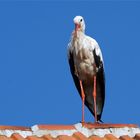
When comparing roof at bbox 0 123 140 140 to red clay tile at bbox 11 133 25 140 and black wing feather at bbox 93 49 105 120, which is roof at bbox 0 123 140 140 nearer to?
red clay tile at bbox 11 133 25 140

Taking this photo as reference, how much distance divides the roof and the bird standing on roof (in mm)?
1811

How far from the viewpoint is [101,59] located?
8203 millimetres

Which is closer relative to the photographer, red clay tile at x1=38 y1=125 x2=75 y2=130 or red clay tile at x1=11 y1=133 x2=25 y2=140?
red clay tile at x1=11 y1=133 x2=25 y2=140

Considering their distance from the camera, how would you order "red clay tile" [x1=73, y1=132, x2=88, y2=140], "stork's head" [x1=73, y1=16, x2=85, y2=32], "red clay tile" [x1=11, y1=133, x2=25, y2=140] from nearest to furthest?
"red clay tile" [x1=11, y1=133, x2=25, y2=140]
"red clay tile" [x1=73, y1=132, x2=88, y2=140]
"stork's head" [x1=73, y1=16, x2=85, y2=32]

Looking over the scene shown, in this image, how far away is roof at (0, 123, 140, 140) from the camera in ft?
18.4

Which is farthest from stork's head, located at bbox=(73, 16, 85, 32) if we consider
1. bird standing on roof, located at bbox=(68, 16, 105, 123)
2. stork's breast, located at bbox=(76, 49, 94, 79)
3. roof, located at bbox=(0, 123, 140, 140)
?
roof, located at bbox=(0, 123, 140, 140)

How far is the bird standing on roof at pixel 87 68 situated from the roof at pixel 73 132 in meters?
1.81

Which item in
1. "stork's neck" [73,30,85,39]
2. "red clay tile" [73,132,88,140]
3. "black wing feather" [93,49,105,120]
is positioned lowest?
"red clay tile" [73,132,88,140]

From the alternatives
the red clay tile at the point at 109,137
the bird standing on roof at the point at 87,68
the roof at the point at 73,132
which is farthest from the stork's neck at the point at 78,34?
the red clay tile at the point at 109,137

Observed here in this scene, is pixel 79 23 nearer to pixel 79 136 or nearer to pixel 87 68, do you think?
pixel 87 68

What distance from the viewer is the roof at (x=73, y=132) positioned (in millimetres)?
5621

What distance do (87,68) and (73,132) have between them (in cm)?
239

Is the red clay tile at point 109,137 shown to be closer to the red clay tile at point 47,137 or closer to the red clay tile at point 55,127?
the red clay tile at point 55,127

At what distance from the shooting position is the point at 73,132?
231 inches
